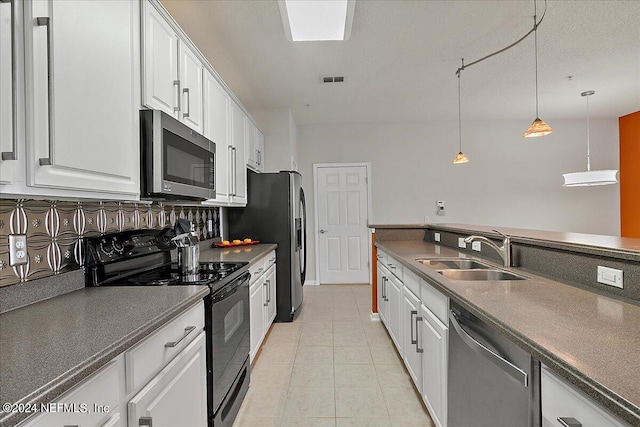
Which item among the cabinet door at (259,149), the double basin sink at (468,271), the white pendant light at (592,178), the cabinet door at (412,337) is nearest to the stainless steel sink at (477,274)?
the double basin sink at (468,271)

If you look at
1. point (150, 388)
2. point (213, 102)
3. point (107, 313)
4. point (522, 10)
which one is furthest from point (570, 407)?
point (522, 10)

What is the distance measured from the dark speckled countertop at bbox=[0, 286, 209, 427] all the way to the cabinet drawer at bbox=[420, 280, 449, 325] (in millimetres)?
1109

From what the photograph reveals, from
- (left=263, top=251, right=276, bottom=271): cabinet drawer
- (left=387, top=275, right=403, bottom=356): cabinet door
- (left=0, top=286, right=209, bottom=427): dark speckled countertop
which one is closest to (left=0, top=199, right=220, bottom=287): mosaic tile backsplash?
(left=0, top=286, right=209, bottom=427): dark speckled countertop

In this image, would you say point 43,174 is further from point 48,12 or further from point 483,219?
point 483,219

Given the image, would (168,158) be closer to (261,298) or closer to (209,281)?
(209,281)

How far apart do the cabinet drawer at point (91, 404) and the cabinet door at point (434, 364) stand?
131 cm

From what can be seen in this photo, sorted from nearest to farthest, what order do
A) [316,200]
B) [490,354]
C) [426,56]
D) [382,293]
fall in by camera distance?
[490,354]
[426,56]
[382,293]
[316,200]

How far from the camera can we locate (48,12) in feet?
3.37

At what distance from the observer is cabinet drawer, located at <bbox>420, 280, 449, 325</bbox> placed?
157 centimetres

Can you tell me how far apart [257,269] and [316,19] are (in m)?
2.01

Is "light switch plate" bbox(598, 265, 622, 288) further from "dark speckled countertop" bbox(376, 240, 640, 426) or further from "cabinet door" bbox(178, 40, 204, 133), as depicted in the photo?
"cabinet door" bbox(178, 40, 204, 133)

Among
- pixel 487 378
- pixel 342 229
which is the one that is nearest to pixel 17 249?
pixel 487 378

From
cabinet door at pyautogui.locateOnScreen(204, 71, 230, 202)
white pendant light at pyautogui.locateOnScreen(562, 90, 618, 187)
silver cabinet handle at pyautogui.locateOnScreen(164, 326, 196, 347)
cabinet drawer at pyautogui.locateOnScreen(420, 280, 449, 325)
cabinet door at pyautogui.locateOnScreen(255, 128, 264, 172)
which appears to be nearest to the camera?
silver cabinet handle at pyautogui.locateOnScreen(164, 326, 196, 347)

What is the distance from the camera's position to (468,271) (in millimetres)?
2059
